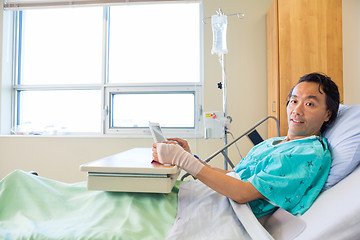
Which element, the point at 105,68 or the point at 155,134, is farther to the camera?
the point at 105,68

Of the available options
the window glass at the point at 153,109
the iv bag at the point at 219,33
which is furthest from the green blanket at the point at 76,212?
the window glass at the point at 153,109

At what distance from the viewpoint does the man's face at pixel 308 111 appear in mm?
1004

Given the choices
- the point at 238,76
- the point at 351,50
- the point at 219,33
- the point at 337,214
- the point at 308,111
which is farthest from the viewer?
the point at 238,76

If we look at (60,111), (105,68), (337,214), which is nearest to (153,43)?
(105,68)

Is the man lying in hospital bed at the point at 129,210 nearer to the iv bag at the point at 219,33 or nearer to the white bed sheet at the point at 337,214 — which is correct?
the white bed sheet at the point at 337,214

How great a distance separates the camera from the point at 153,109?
279 cm

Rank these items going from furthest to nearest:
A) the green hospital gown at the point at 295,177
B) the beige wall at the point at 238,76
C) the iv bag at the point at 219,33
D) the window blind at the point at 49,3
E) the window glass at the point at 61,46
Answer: the window glass at the point at 61,46
the window blind at the point at 49,3
the beige wall at the point at 238,76
the iv bag at the point at 219,33
the green hospital gown at the point at 295,177

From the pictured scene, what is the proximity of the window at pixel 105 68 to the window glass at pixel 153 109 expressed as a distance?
0.04ft

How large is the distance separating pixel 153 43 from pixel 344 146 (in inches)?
91.2

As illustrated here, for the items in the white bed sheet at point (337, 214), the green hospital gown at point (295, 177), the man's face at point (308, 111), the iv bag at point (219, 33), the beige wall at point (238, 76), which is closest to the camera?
the white bed sheet at point (337, 214)

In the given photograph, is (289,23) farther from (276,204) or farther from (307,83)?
(276,204)

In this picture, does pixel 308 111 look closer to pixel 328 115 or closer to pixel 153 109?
pixel 328 115

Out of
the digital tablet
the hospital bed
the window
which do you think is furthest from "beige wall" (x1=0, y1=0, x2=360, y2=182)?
the hospital bed

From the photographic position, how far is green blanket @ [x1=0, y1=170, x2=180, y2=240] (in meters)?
0.74
